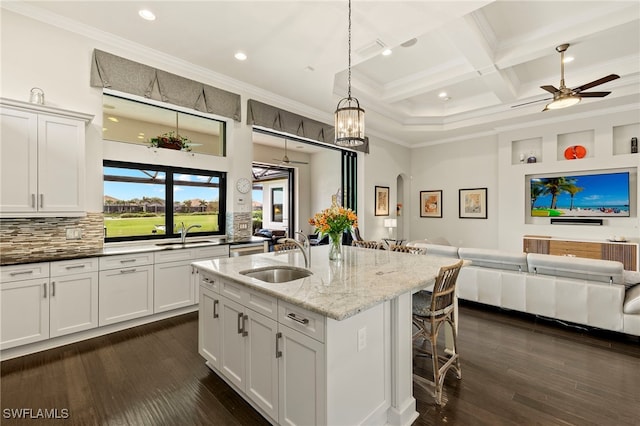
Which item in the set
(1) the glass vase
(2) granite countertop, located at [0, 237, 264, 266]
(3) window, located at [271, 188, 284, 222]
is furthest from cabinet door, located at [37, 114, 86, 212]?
(3) window, located at [271, 188, 284, 222]

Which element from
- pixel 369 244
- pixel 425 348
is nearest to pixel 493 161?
pixel 369 244

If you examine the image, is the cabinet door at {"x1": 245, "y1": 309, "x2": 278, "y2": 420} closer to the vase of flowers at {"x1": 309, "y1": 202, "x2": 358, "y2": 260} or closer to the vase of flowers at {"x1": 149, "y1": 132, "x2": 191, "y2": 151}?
the vase of flowers at {"x1": 309, "y1": 202, "x2": 358, "y2": 260}

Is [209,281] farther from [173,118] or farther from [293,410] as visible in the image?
[173,118]

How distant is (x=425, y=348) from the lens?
2.98 metres

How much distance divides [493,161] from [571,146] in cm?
152

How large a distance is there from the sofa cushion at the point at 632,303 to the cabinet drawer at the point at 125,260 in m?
5.38

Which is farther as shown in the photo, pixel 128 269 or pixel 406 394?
pixel 128 269

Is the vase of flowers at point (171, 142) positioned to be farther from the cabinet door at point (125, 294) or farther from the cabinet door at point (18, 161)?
the cabinet door at point (125, 294)

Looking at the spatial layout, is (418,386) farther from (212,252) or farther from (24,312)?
(24,312)

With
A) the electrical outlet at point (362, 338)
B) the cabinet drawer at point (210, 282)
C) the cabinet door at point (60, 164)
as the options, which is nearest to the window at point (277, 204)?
the cabinet door at point (60, 164)

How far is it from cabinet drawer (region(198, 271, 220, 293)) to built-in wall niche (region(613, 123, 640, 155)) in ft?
26.0

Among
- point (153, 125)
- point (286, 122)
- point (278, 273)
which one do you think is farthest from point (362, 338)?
point (286, 122)

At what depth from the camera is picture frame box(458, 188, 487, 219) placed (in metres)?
7.50

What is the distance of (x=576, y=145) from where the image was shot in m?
6.20
